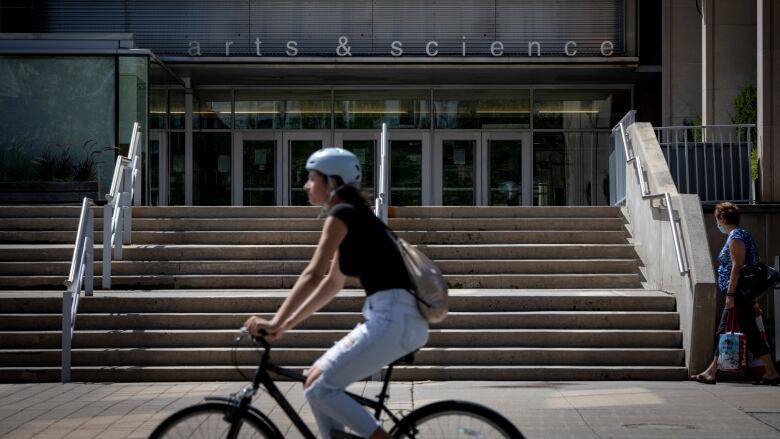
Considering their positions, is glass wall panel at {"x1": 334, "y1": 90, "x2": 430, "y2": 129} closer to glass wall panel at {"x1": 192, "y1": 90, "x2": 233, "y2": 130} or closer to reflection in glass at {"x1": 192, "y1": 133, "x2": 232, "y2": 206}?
glass wall panel at {"x1": 192, "y1": 90, "x2": 233, "y2": 130}

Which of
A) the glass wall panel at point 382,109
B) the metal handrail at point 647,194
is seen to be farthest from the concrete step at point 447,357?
the glass wall panel at point 382,109

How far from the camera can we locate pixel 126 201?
16109 mm

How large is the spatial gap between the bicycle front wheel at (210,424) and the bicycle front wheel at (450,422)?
23.2 inches

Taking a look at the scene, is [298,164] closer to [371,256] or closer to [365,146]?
[365,146]

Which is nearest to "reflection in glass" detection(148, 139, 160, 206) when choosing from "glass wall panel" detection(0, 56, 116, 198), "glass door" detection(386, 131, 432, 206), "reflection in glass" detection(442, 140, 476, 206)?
"glass wall panel" detection(0, 56, 116, 198)

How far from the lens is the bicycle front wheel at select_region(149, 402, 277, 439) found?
5160 millimetres

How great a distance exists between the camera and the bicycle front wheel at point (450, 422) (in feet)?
16.5

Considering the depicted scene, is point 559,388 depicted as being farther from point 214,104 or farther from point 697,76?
point 214,104

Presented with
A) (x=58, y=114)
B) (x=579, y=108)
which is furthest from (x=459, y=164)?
(x=58, y=114)

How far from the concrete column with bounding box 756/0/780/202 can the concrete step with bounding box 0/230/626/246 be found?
2.15 metres

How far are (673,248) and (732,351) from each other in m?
2.10

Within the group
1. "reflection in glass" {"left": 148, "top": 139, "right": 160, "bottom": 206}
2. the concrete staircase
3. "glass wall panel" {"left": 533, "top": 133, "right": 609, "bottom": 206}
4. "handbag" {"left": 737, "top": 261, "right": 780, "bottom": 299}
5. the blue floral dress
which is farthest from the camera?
"glass wall panel" {"left": 533, "top": 133, "right": 609, "bottom": 206}

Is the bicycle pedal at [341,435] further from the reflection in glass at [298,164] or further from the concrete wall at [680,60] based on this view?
the reflection in glass at [298,164]

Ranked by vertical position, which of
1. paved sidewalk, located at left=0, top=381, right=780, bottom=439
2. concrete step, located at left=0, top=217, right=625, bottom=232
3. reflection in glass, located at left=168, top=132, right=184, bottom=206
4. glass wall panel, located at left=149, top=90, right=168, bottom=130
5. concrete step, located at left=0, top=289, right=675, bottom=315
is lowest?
paved sidewalk, located at left=0, top=381, right=780, bottom=439
